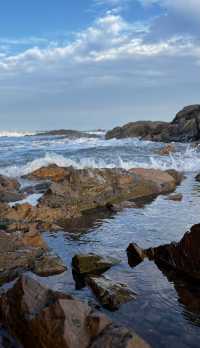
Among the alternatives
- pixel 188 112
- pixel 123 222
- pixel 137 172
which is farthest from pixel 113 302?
pixel 188 112

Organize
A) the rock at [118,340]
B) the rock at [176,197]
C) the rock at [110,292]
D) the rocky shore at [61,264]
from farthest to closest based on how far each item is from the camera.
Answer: the rock at [176,197], the rock at [110,292], the rocky shore at [61,264], the rock at [118,340]

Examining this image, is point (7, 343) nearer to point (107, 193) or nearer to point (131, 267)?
point (131, 267)

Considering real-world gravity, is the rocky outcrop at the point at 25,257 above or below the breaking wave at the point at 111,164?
below

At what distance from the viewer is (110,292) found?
5.44m

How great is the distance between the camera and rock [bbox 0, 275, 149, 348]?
3.80 meters

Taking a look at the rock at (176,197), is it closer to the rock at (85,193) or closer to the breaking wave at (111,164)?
the rock at (85,193)

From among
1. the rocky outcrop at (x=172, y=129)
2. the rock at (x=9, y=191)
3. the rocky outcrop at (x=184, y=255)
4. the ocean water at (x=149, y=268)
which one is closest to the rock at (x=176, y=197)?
the ocean water at (x=149, y=268)

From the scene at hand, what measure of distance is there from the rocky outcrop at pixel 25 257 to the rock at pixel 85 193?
1.67 metres

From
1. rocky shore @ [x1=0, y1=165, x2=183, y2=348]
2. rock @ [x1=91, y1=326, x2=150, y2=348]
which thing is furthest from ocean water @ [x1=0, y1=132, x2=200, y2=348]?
rock @ [x1=91, y1=326, x2=150, y2=348]

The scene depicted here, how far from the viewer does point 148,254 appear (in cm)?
682

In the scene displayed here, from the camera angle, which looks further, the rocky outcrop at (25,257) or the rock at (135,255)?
the rock at (135,255)

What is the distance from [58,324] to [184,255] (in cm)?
267

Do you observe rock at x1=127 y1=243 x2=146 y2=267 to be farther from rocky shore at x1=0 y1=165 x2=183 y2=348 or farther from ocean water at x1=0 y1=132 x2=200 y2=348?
rocky shore at x1=0 y1=165 x2=183 y2=348

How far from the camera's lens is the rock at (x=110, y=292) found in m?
5.29
